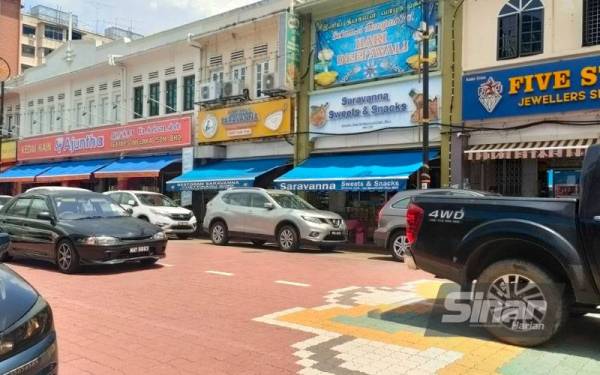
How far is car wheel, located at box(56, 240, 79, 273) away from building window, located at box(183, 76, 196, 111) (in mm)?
15037

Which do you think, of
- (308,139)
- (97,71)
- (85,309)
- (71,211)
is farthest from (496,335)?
(97,71)

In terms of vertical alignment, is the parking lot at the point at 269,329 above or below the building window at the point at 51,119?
below

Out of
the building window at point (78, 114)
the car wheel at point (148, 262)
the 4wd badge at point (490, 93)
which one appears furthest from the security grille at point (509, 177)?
the building window at point (78, 114)

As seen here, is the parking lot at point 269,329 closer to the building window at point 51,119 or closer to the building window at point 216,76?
the building window at point 216,76

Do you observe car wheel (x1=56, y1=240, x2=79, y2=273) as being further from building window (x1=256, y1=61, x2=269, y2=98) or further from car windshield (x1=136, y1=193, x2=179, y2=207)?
building window (x1=256, y1=61, x2=269, y2=98)

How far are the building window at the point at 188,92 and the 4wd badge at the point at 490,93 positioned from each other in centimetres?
1301

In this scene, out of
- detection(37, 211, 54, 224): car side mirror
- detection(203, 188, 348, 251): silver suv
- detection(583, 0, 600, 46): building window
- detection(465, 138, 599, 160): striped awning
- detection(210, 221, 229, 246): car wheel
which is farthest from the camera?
detection(210, 221, 229, 246): car wheel

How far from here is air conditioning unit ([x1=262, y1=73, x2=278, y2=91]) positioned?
20.1 m

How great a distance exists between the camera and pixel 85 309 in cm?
700

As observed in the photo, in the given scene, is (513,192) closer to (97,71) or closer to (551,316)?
(551,316)

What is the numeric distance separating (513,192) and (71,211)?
1142cm

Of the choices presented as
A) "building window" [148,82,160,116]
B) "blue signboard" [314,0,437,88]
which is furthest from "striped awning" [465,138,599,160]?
"building window" [148,82,160,116]

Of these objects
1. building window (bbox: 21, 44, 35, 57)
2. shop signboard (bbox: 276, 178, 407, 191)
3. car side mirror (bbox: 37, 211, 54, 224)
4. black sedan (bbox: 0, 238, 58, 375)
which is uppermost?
building window (bbox: 21, 44, 35, 57)

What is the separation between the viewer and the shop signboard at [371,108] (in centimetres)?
1684
